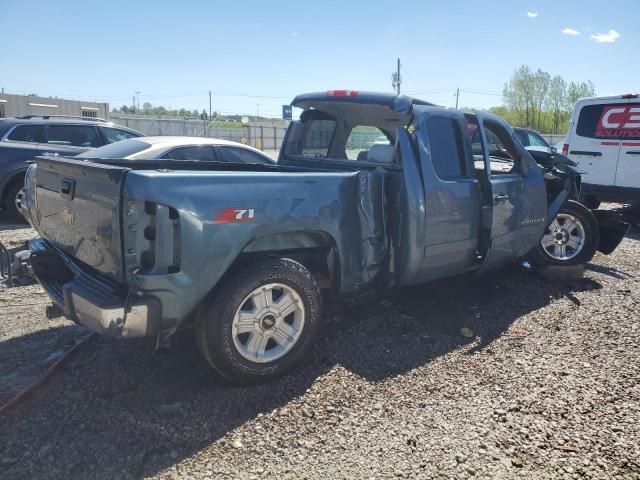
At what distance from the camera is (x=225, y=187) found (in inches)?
116

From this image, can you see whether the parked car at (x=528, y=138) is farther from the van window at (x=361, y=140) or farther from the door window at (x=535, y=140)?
the van window at (x=361, y=140)

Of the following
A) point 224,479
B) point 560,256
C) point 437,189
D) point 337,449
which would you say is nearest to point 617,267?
point 560,256

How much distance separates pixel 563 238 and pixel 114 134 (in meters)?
8.09

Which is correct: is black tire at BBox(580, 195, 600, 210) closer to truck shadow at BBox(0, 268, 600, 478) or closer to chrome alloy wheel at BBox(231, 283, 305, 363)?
truck shadow at BBox(0, 268, 600, 478)

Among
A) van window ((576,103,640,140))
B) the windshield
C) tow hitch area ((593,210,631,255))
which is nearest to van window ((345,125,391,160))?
the windshield

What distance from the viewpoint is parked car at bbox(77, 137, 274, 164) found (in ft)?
21.9

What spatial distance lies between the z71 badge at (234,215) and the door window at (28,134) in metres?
7.45

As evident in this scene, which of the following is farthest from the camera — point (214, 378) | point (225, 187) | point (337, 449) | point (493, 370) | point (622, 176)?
point (622, 176)

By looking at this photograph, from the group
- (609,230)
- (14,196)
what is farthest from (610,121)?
(14,196)

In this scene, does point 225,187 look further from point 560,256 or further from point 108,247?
point 560,256

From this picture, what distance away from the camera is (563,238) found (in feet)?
19.8

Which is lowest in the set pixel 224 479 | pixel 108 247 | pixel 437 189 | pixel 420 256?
pixel 224 479

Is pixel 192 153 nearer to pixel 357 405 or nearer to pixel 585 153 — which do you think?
pixel 357 405

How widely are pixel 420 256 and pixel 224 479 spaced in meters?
2.25
